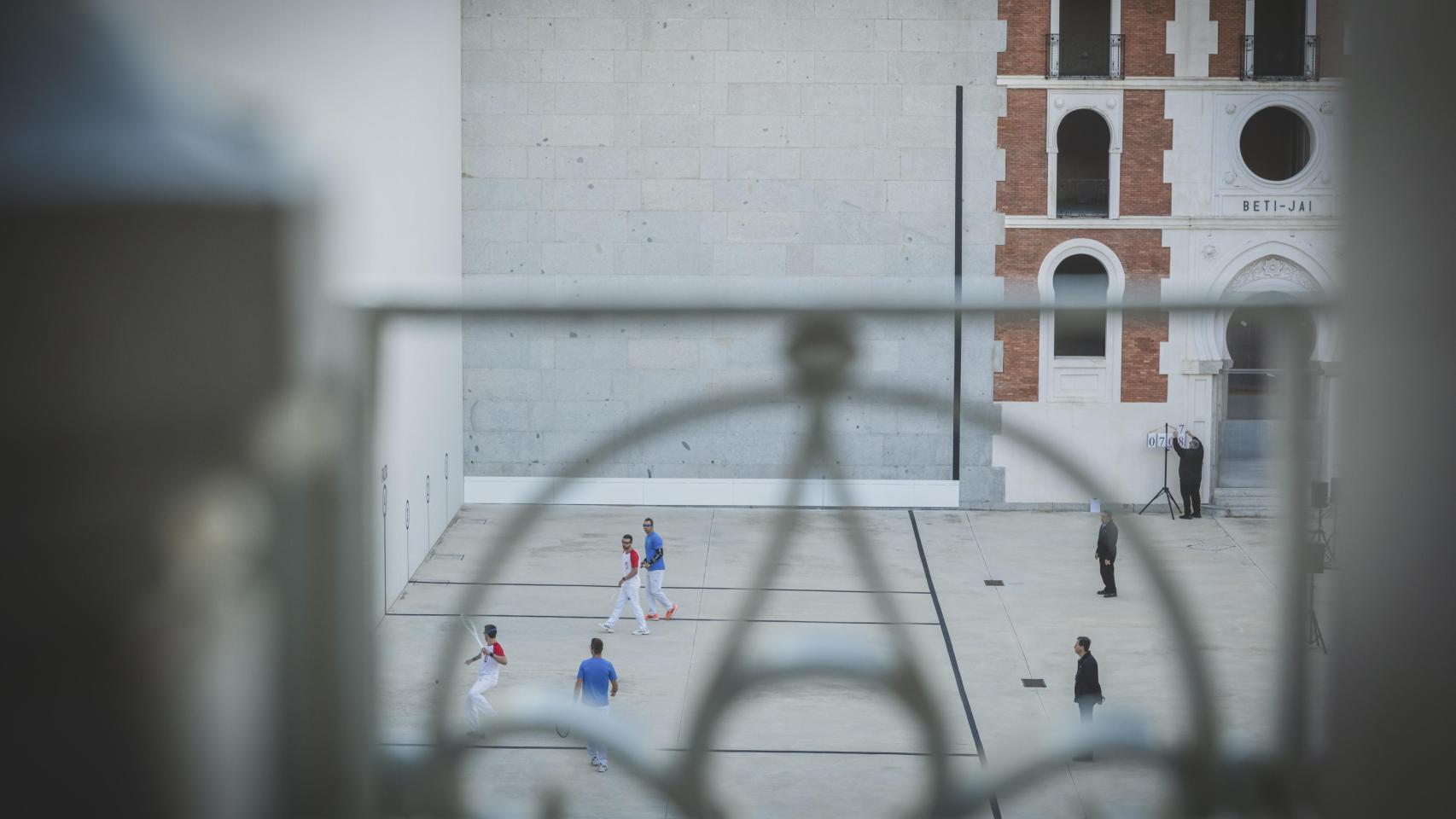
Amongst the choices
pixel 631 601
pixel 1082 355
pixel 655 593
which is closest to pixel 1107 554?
pixel 655 593

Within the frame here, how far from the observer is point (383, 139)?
1258 centimetres

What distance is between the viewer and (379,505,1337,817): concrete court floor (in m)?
8.99

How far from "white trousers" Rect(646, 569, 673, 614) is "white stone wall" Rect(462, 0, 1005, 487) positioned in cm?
427

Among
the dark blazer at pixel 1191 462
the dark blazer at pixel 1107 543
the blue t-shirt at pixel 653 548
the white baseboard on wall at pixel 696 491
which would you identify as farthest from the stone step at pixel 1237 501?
the blue t-shirt at pixel 653 548

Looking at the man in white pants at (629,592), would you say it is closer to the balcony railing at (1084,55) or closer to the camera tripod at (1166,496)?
the camera tripod at (1166,496)

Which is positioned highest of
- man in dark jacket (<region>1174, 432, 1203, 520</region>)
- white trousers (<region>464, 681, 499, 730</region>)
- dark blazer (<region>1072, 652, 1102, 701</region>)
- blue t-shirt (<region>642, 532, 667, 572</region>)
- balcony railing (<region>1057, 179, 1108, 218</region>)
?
balcony railing (<region>1057, 179, 1108, 218</region>)

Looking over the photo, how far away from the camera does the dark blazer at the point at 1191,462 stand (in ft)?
56.2

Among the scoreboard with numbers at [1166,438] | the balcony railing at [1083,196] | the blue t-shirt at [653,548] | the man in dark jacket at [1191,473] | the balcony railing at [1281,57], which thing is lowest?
the blue t-shirt at [653,548]

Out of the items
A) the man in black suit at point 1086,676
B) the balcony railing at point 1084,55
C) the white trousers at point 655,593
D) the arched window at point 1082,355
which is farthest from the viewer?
the balcony railing at point 1084,55

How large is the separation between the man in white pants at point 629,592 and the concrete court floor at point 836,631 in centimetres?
11

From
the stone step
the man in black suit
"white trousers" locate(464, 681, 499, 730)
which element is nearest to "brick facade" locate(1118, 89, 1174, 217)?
the stone step

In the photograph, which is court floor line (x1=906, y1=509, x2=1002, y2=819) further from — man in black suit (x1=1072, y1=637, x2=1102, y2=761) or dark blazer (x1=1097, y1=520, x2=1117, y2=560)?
dark blazer (x1=1097, y1=520, x2=1117, y2=560)

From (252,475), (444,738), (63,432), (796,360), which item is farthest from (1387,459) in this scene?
(63,432)

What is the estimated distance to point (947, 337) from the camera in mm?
17531
